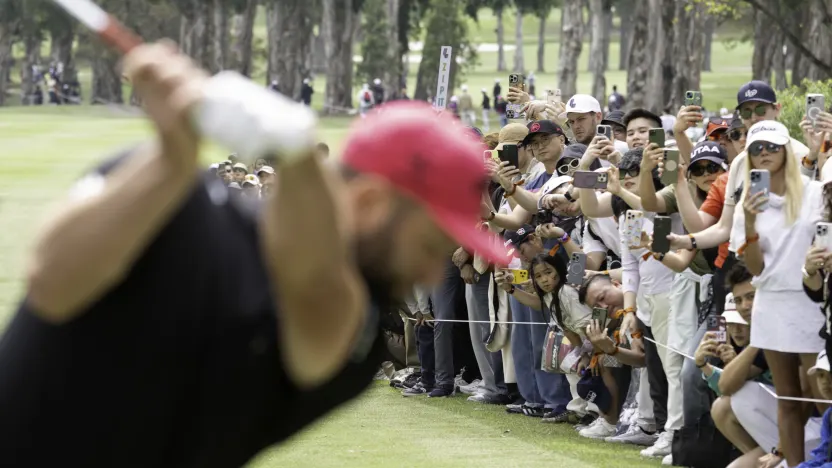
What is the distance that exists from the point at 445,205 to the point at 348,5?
63602 millimetres

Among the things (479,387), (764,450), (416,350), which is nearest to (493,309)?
(479,387)

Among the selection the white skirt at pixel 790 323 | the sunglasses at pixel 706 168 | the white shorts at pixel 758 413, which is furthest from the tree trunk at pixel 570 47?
the white skirt at pixel 790 323

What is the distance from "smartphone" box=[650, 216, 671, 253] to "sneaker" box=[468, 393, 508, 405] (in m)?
3.86

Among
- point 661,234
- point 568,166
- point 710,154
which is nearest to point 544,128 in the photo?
point 568,166

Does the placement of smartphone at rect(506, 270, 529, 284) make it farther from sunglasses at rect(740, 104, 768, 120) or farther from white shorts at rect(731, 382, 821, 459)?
white shorts at rect(731, 382, 821, 459)

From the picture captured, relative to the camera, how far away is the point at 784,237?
28.2ft

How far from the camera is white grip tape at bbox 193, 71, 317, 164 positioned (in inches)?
87.4

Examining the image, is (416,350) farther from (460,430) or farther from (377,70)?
(377,70)

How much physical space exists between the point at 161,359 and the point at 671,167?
6905mm

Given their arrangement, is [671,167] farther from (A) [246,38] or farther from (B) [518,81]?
(A) [246,38]

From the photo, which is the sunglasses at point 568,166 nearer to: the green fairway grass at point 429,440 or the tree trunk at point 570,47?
the green fairway grass at point 429,440

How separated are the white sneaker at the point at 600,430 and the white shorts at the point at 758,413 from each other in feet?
6.29

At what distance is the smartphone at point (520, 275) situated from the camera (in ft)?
38.0

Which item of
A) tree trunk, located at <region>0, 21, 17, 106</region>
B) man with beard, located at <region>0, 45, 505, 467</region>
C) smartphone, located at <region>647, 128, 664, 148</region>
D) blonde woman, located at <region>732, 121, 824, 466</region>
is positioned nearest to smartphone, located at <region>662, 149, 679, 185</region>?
smartphone, located at <region>647, 128, 664, 148</region>
